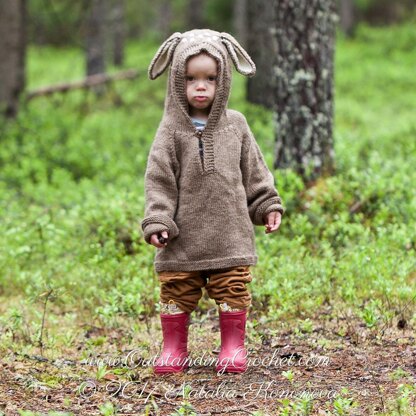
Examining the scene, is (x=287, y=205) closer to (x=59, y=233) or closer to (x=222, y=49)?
(x=59, y=233)

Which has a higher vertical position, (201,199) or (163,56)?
(163,56)

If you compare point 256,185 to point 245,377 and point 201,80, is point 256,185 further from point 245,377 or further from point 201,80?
point 245,377

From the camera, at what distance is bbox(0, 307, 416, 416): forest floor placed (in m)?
4.07

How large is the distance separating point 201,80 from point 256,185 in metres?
0.74

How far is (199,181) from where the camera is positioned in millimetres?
4559

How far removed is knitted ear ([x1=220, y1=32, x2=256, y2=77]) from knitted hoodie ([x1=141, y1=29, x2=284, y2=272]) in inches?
0.5


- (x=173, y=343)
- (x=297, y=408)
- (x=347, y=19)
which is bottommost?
(x=297, y=408)

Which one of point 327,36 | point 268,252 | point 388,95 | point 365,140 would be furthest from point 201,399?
point 388,95

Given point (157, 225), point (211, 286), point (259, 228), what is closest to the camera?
point (157, 225)

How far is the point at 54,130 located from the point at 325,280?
8432 mm

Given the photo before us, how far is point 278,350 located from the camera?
16.6 feet

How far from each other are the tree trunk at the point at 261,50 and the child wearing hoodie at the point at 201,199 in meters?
9.33

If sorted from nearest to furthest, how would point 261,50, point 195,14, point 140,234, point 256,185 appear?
point 256,185 < point 140,234 < point 261,50 < point 195,14

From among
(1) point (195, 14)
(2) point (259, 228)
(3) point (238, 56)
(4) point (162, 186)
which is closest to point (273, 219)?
(4) point (162, 186)
